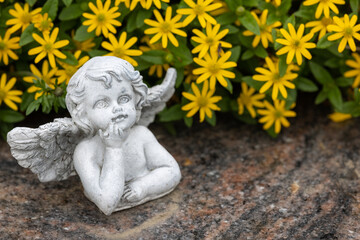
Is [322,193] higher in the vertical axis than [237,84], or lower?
lower

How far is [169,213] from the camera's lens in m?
2.33

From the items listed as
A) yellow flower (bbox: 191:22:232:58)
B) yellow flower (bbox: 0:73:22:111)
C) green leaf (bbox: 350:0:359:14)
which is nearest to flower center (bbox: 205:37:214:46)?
yellow flower (bbox: 191:22:232:58)

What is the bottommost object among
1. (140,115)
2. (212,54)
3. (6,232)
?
(6,232)

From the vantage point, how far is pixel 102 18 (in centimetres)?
247

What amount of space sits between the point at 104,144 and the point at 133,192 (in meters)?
0.23

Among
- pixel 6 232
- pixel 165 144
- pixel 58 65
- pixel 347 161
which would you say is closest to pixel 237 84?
pixel 165 144

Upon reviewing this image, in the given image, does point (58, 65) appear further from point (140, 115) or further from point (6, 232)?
point (6, 232)

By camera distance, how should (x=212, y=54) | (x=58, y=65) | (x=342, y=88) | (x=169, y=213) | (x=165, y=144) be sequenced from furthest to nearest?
1. (x=342, y=88)
2. (x=165, y=144)
3. (x=58, y=65)
4. (x=212, y=54)
5. (x=169, y=213)

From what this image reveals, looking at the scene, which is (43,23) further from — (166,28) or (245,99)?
(245,99)

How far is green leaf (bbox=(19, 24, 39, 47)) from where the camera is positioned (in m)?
2.53

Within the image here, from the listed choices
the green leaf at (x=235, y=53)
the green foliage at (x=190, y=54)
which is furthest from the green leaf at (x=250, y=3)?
the green leaf at (x=235, y=53)

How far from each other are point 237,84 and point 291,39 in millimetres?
625

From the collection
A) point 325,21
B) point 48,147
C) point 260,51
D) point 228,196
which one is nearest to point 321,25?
point 325,21

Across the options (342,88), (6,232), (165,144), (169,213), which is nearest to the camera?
(6,232)
